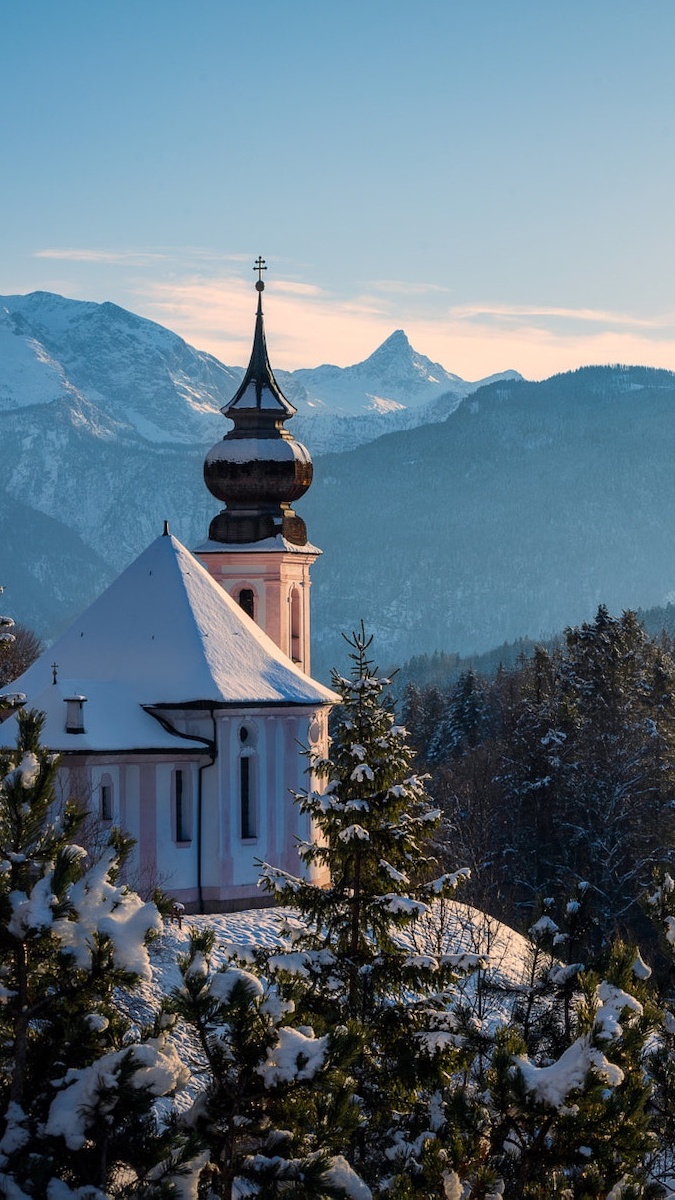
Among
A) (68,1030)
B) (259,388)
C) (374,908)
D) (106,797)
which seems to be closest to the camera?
(68,1030)

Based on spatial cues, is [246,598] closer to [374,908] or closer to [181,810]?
[181,810]

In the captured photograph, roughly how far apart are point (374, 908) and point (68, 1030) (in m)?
7.96

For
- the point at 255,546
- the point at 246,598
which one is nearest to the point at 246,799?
the point at 246,598

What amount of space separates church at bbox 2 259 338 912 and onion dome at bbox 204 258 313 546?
42.0ft

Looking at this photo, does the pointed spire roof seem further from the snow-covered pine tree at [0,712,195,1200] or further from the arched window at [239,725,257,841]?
the snow-covered pine tree at [0,712,195,1200]

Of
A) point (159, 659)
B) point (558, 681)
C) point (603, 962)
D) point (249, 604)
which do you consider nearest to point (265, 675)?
point (159, 659)

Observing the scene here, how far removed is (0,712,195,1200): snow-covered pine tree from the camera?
40.3 feet

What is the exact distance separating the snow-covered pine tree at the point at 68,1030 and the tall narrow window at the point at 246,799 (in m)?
26.8

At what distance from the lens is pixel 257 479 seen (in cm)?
5741

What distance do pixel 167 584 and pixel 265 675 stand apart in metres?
3.01

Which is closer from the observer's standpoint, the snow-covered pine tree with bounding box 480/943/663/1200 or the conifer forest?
the conifer forest

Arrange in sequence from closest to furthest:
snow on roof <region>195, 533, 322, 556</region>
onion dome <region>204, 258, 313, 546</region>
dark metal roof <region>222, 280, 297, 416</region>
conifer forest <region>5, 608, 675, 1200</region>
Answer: conifer forest <region>5, 608, 675, 1200</region> → snow on roof <region>195, 533, 322, 556</region> → onion dome <region>204, 258, 313, 546</region> → dark metal roof <region>222, 280, 297, 416</region>

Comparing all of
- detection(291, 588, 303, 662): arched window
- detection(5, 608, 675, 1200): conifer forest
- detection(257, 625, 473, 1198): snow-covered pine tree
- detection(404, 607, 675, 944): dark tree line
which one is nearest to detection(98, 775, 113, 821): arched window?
detection(404, 607, 675, 944): dark tree line

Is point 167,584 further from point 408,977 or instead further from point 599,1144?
point 599,1144
